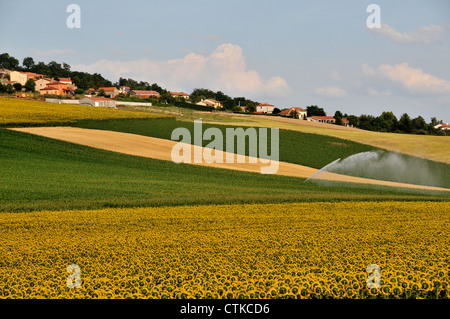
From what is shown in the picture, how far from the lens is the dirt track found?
47.3 metres

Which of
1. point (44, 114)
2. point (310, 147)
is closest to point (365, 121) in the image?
→ point (310, 147)

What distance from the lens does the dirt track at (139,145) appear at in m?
47.3

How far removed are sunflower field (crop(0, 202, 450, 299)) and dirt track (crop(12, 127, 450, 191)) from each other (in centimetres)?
2021

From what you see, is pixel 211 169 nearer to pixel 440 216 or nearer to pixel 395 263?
pixel 440 216

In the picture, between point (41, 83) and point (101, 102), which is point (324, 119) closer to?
point (101, 102)

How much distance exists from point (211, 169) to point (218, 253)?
3163 centimetres

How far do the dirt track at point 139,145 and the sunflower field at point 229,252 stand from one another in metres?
20.2

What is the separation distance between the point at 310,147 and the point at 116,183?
118 feet

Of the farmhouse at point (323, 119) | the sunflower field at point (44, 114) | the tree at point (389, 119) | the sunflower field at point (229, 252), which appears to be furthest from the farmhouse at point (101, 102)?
the farmhouse at point (323, 119)

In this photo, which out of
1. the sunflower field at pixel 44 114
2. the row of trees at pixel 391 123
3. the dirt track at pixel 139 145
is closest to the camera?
A: the dirt track at pixel 139 145

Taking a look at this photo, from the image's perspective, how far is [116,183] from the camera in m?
34.8

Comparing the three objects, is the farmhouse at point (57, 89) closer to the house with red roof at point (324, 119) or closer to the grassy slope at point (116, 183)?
the house with red roof at point (324, 119)
